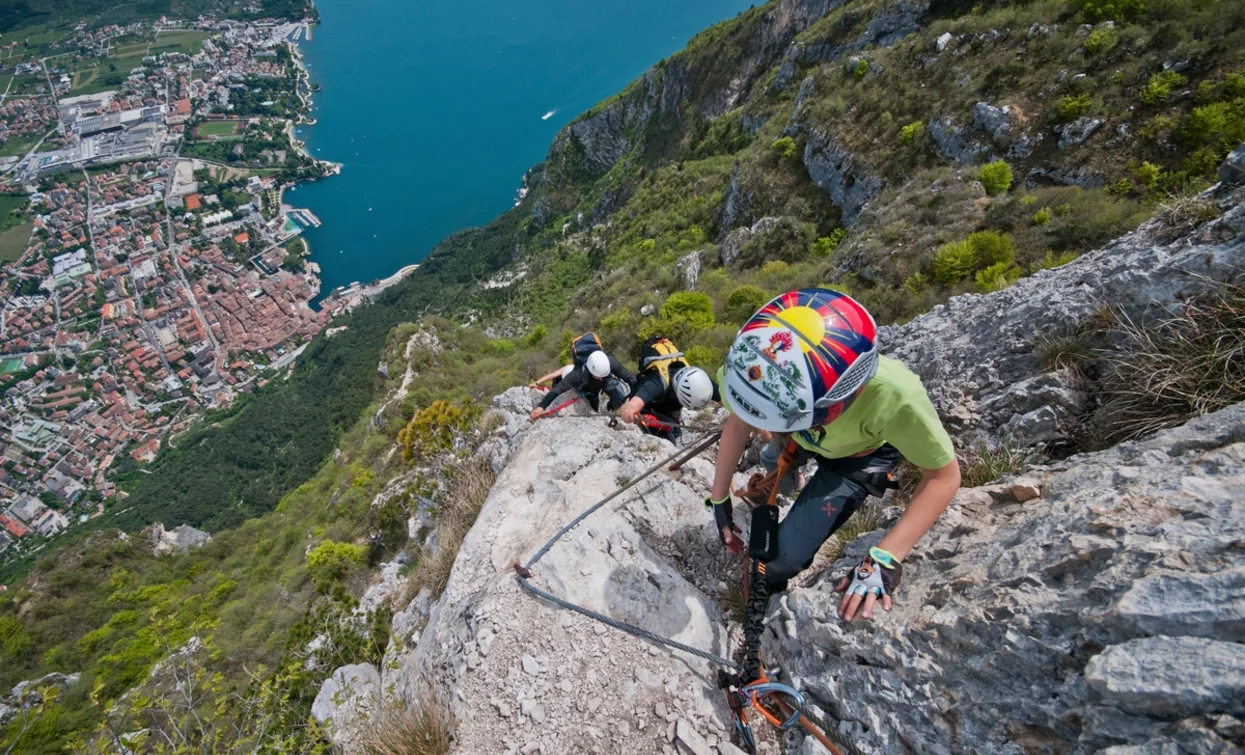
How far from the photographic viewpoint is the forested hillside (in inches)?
396

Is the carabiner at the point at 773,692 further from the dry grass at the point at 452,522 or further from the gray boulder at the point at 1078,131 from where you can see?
the gray boulder at the point at 1078,131

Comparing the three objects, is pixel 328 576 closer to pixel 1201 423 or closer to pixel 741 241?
pixel 1201 423

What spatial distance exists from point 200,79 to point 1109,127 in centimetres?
17498

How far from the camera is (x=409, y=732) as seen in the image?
3.19 meters

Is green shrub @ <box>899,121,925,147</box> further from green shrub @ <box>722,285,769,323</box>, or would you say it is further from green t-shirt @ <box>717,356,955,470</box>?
green t-shirt @ <box>717,356,955,470</box>

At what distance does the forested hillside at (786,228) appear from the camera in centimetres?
1007

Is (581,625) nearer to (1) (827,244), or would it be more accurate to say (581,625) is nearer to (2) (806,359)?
(2) (806,359)

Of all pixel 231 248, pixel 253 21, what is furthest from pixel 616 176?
pixel 253 21

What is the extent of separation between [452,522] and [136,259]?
121 meters

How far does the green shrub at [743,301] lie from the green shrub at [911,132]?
7725mm

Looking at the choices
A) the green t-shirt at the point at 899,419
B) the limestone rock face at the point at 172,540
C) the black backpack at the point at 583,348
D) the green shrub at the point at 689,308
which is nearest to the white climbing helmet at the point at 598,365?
the black backpack at the point at 583,348

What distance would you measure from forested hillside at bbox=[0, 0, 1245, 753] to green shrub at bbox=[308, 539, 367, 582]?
5cm

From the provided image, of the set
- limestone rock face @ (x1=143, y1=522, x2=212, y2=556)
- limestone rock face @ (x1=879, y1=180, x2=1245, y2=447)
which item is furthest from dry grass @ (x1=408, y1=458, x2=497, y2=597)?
limestone rock face @ (x1=143, y1=522, x2=212, y2=556)

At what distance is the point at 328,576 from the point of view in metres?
11.3
